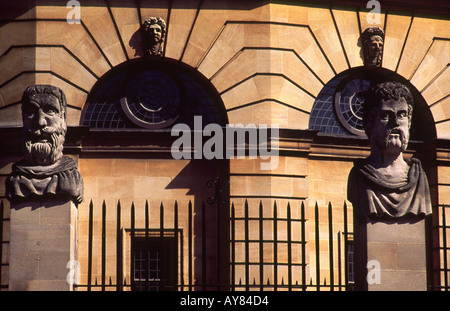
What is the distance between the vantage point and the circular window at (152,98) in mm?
24641

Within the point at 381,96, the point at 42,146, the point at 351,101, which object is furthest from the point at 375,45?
the point at 42,146

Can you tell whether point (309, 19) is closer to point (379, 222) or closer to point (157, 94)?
point (157, 94)

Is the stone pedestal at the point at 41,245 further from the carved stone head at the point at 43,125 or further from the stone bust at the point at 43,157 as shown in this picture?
the carved stone head at the point at 43,125

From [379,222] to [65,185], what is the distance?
423 centimetres

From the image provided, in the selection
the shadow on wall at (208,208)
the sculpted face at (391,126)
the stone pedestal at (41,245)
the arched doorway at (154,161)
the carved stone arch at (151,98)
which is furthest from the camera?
the carved stone arch at (151,98)

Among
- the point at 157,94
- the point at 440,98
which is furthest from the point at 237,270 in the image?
the point at 440,98

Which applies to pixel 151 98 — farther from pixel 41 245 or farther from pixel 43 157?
pixel 41 245

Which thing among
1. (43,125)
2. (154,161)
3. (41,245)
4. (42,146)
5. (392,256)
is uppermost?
(154,161)

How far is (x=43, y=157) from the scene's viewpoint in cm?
1320

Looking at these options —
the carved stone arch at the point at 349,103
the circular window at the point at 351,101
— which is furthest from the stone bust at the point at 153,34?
the circular window at the point at 351,101

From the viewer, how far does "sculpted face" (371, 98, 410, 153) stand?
13.5 m

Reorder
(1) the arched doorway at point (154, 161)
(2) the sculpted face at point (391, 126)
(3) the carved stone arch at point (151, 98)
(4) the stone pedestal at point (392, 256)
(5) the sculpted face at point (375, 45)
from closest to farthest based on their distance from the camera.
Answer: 1. (4) the stone pedestal at point (392, 256)
2. (2) the sculpted face at point (391, 126)
3. (1) the arched doorway at point (154, 161)
4. (3) the carved stone arch at point (151, 98)
5. (5) the sculpted face at point (375, 45)

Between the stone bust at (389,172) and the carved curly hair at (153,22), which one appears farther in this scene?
the carved curly hair at (153,22)

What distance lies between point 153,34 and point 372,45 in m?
5.51
